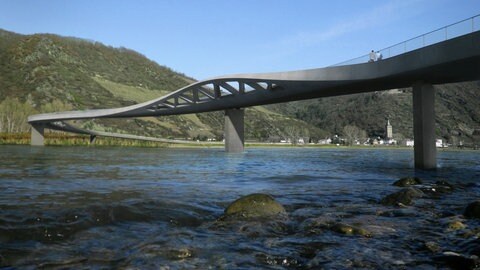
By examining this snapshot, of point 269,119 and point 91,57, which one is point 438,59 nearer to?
point 269,119

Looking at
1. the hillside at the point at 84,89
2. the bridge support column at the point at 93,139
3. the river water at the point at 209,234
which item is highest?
the hillside at the point at 84,89

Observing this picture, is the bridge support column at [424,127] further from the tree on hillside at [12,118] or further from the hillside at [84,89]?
the hillside at [84,89]

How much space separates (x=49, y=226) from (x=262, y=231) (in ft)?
13.0

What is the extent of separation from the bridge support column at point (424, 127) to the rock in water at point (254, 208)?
75.3 feet

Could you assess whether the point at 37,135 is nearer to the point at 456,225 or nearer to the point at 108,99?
the point at 108,99

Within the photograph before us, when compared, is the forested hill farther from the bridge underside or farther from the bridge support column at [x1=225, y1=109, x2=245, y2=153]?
the bridge underside

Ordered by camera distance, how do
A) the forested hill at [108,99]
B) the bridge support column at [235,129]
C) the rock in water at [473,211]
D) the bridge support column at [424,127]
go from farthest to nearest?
the forested hill at [108,99] → the bridge support column at [235,129] → the bridge support column at [424,127] → the rock in water at [473,211]

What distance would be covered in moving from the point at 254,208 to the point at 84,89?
14453cm

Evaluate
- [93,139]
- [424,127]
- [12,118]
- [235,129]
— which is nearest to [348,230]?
[424,127]

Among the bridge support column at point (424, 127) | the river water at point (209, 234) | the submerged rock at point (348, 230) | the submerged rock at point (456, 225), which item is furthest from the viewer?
the bridge support column at point (424, 127)

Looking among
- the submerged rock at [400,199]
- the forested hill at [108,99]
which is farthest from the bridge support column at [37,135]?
the submerged rock at [400,199]

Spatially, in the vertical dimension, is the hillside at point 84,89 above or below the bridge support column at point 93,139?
above

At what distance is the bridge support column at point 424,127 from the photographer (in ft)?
93.2

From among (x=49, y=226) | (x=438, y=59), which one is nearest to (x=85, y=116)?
(x=438, y=59)
